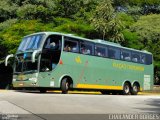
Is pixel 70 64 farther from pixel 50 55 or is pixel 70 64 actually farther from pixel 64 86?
pixel 50 55

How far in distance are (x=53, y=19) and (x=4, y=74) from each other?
8.94m

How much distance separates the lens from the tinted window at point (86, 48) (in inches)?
975

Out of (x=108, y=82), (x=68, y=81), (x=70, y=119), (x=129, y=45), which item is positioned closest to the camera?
(x=70, y=119)

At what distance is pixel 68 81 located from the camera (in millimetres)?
24531

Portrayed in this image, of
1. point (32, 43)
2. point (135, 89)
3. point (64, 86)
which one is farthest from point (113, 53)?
point (32, 43)

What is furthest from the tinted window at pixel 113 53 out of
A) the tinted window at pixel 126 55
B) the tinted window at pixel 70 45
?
the tinted window at pixel 70 45

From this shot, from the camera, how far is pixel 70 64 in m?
24.1

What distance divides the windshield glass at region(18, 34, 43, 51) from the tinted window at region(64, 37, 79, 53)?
1538 mm

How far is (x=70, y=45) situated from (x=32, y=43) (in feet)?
7.08

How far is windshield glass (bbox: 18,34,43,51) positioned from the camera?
75.0 feet

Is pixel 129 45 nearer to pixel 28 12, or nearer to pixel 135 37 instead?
pixel 135 37

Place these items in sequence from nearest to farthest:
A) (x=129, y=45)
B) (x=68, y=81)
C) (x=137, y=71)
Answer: (x=68, y=81)
(x=137, y=71)
(x=129, y=45)

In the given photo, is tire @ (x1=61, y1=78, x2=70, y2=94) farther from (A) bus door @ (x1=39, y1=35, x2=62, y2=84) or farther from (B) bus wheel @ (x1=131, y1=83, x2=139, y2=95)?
(B) bus wheel @ (x1=131, y1=83, x2=139, y2=95)

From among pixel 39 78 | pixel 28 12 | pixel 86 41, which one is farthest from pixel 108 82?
pixel 28 12
